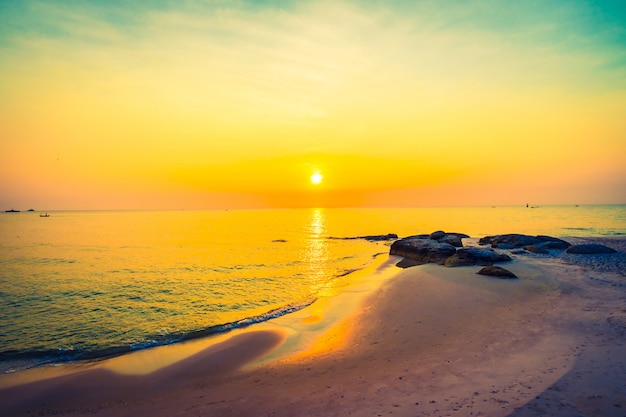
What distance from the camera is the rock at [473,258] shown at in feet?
89.0

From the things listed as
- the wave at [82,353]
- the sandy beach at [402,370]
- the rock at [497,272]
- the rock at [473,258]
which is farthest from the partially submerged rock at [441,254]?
the wave at [82,353]

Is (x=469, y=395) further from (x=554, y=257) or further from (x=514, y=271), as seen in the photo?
(x=554, y=257)

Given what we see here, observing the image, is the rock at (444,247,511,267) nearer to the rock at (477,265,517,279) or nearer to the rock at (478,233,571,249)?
the rock at (477,265,517,279)

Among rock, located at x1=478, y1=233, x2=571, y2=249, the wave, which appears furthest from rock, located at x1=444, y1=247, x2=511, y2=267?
the wave

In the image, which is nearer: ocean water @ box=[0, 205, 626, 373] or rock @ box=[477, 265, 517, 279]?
ocean water @ box=[0, 205, 626, 373]

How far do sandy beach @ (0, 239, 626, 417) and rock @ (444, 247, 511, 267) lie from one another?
900 centimetres

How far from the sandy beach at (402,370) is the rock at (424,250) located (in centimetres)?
1230

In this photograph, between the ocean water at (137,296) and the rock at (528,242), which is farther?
the rock at (528,242)

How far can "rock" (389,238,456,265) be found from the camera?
30.4 meters

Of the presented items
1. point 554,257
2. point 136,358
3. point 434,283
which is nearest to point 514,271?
point 434,283

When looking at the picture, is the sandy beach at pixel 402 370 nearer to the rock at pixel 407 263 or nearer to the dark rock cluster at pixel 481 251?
the dark rock cluster at pixel 481 251

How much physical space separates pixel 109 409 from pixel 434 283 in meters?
19.1

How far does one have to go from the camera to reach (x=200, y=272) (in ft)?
106

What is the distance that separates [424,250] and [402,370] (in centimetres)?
2458
